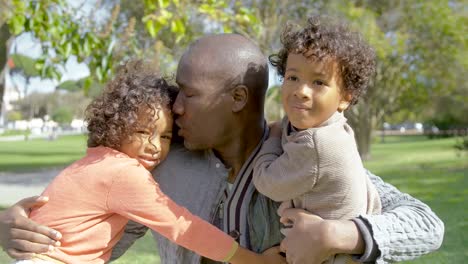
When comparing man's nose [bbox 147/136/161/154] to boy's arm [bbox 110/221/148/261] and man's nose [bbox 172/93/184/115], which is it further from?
boy's arm [bbox 110/221/148/261]

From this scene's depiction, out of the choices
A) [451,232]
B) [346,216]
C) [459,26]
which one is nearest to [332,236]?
[346,216]

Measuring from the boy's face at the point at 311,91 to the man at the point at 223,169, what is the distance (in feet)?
0.94

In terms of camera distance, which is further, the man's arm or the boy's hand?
the boy's hand

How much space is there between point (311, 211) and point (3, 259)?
132 inches

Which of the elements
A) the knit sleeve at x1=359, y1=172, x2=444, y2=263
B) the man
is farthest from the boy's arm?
the knit sleeve at x1=359, y1=172, x2=444, y2=263

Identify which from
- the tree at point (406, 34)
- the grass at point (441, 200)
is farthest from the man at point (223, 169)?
the tree at point (406, 34)

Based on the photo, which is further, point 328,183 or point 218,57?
point 218,57

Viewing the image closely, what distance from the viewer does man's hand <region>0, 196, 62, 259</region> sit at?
219cm

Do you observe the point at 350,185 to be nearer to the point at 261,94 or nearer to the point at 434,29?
the point at 261,94

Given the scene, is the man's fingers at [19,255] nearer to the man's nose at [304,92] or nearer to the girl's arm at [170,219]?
the girl's arm at [170,219]

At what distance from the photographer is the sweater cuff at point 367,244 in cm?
194

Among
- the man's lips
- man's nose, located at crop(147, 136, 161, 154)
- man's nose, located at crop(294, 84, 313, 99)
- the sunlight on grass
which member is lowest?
the sunlight on grass

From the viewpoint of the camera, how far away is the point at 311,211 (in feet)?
6.73

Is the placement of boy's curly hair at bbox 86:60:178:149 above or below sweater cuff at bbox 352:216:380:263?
above
